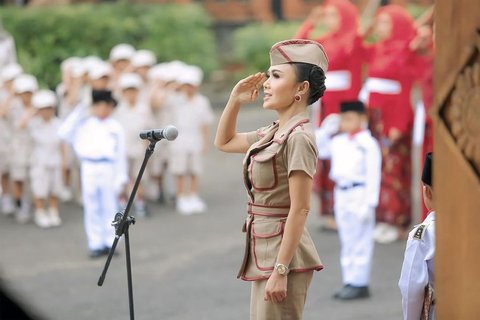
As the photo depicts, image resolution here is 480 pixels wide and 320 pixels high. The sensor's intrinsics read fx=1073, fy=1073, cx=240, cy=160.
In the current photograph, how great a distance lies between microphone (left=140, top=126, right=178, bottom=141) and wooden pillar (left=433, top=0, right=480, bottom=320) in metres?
1.46

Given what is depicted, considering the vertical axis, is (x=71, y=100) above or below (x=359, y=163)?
below

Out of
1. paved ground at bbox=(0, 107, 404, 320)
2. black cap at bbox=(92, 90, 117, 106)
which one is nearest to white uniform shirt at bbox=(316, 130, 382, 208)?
paved ground at bbox=(0, 107, 404, 320)

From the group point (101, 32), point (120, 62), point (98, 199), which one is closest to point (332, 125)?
point (98, 199)

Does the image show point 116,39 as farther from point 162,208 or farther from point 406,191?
point 406,191

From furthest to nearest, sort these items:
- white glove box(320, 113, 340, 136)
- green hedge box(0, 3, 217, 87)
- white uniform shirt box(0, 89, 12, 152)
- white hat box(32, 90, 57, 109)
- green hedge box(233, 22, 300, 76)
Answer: green hedge box(233, 22, 300, 76)
green hedge box(0, 3, 217, 87)
white uniform shirt box(0, 89, 12, 152)
white hat box(32, 90, 57, 109)
white glove box(320, 113, 340, 136)

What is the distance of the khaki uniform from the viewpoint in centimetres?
422

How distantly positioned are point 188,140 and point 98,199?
2.30 meters

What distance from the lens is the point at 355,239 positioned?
7.67 m

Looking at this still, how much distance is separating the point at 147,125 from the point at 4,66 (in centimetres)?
290

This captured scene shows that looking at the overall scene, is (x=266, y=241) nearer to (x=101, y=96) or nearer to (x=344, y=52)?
(x=101, y=96)

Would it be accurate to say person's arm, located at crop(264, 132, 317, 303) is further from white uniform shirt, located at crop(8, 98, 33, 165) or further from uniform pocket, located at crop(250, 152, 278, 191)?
white uniform shirt, located at crop(8, 98, 33, 165)

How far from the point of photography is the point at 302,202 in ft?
13.6

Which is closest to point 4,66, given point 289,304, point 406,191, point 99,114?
point 99,114

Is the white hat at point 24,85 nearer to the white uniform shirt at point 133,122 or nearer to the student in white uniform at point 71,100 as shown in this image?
the student in white uniform at point 71,100
